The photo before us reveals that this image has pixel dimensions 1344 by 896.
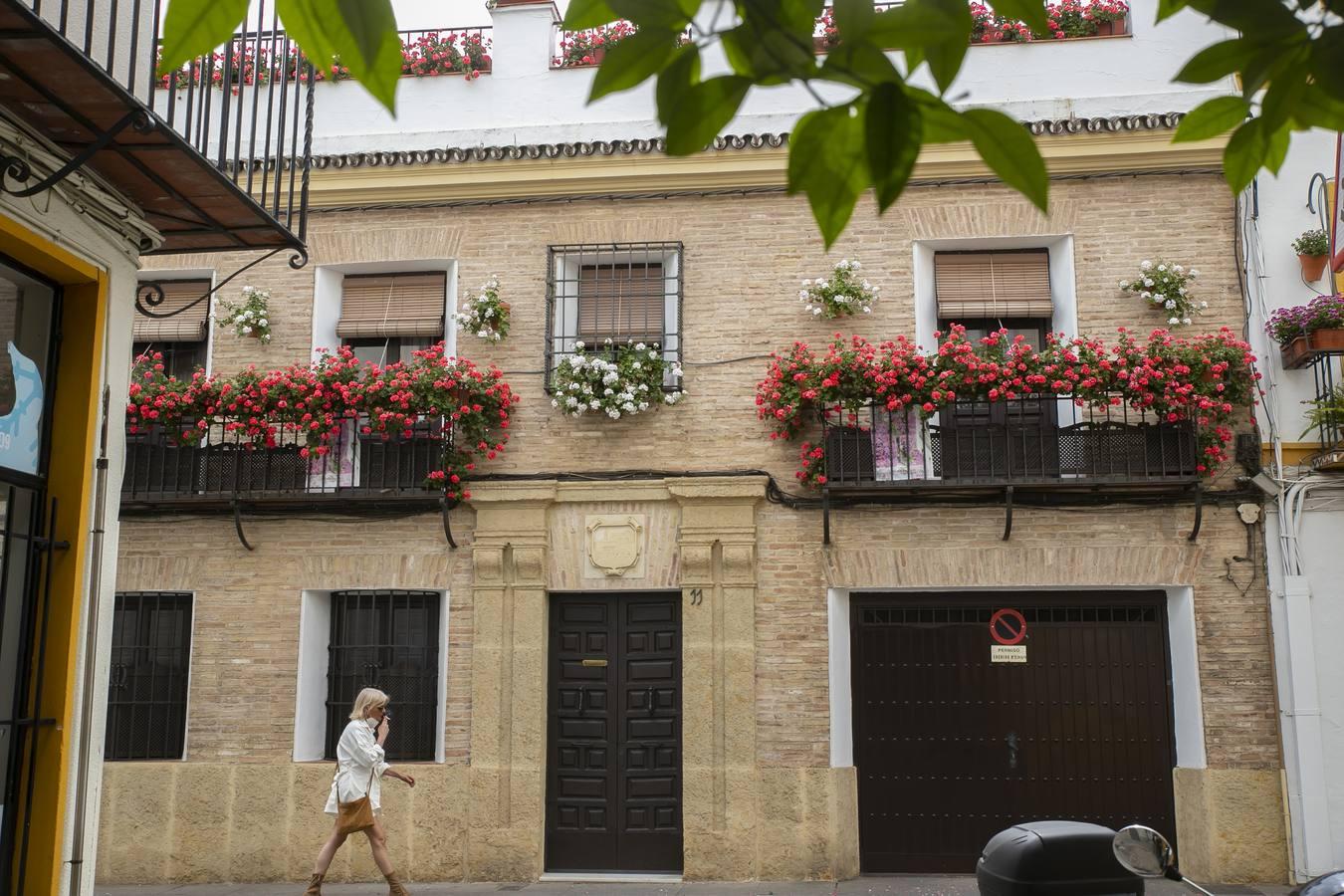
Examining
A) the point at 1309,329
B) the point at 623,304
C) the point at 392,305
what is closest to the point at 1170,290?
the point at 1309,329

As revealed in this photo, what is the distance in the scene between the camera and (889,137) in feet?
5.70

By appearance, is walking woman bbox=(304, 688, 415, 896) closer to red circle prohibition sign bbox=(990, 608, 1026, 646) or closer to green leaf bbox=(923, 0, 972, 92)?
red circle prohibition sign bbox=(990, 608, 1026, 646)

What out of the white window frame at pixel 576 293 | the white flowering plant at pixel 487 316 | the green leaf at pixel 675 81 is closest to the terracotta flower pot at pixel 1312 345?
the white window frame at pixel 576 293

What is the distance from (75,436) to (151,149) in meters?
1.36

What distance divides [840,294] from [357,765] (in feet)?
17.4

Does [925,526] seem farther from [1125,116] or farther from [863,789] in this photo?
[1125,116]

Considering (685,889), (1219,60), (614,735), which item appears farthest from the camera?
(614,735)

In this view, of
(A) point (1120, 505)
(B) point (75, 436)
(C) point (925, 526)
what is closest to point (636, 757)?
(C) point (925, 526)

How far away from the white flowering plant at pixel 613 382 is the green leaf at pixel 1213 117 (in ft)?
28.8

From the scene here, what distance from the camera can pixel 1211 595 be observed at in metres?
10.5

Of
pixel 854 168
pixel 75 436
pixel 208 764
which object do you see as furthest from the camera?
pixel 208 764

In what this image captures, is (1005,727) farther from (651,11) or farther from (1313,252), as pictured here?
(651,11)

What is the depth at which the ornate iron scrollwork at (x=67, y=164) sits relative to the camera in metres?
4.94

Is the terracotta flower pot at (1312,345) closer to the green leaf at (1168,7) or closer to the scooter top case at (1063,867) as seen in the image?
the scooter top case at (1063,867)
